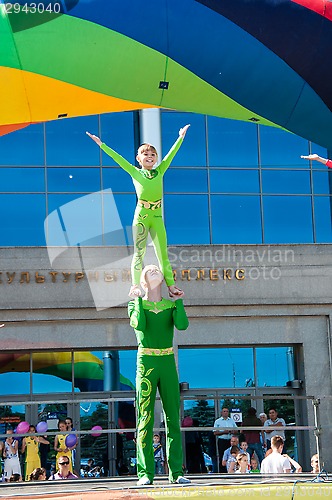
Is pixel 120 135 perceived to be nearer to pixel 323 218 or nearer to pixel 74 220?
pixel 74 220

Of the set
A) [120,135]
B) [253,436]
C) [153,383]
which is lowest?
[253,436]

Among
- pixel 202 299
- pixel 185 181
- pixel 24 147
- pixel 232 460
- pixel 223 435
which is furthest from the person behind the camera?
pixel 185 181

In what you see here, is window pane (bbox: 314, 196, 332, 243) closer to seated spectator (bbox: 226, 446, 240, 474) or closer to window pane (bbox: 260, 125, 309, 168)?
window pane (bbox: 260, 125, 309, 168)

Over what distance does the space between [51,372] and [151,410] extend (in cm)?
1158

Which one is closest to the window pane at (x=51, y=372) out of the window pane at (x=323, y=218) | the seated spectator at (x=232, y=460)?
the window pane at (x=323, y=218)

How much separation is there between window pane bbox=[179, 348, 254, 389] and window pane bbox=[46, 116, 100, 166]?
4.46 metres

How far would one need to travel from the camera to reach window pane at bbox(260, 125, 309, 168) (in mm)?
21609

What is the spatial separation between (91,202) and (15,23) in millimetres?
13160

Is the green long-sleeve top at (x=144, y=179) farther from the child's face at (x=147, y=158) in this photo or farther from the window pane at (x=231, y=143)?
the window pane at (x=231, y=143)

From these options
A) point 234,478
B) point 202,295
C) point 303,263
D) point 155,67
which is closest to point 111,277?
point 202,295

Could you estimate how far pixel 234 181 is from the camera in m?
21.4

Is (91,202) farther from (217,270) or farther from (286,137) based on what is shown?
Answer: (286,137)

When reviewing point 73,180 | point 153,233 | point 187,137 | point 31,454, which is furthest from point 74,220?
point 153,233

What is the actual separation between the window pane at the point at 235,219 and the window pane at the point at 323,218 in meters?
1.28
